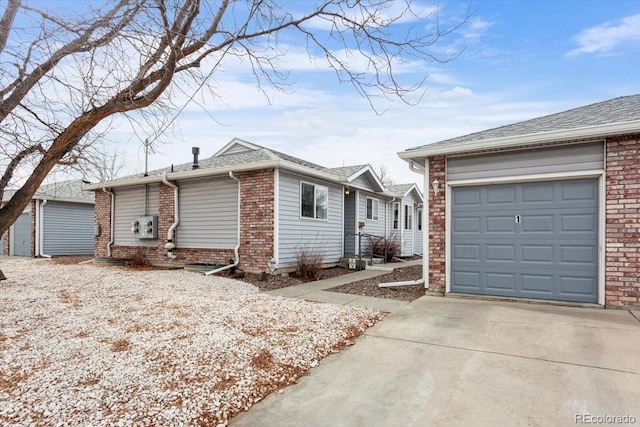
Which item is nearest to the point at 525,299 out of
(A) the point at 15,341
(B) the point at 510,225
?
(B) the point at 510,225

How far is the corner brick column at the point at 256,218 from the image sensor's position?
940cm

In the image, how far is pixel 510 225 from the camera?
20.6 feet

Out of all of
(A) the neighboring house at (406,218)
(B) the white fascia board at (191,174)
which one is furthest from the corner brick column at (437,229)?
(A) the neighboring house at (406,218)

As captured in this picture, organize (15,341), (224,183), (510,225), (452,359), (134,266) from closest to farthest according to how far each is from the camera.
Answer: (452,359) < (15,341) < (510,225) < (224,183) < (134,266)

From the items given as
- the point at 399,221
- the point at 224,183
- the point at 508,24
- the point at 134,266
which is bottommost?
the point at 134,266

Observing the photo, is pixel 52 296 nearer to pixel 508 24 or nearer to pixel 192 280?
pixel 192 280

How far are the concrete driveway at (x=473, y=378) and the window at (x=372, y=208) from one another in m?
9.53

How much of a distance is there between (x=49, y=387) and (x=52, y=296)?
4.58m

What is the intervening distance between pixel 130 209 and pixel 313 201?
6.93m

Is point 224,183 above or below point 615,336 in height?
above

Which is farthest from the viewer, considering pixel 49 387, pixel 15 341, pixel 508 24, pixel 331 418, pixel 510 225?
pixel 510 225

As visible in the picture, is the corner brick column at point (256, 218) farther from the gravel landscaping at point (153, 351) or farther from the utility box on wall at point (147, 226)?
the utility box on wall at point (147, 226)

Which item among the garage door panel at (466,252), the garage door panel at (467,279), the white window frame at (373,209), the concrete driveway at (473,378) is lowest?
the concrete driveway at (473,378)

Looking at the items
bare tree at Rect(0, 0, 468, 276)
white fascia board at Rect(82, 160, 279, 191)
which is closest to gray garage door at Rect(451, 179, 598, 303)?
bare tree at Rect(0, 0, 468, 276)
